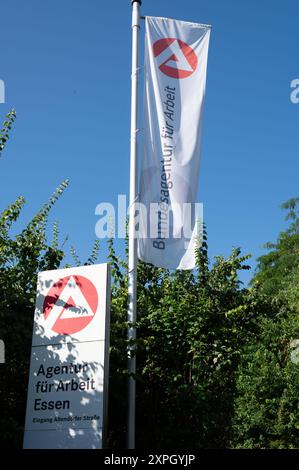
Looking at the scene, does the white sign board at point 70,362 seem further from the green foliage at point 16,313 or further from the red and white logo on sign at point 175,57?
the red and white logo on sign at point 175,57

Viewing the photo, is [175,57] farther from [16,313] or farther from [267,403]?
[267,403]

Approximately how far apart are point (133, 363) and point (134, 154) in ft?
10.1

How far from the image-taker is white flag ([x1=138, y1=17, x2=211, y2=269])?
341 inches

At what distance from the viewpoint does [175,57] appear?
953 centimetres

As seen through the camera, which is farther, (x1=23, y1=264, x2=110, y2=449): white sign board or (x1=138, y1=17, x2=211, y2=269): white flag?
(x1=138, y1=17, x2=211, y2=269): white flag

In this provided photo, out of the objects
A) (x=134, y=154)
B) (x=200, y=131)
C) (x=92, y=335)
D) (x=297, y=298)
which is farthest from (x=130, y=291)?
(x=297, y=298)

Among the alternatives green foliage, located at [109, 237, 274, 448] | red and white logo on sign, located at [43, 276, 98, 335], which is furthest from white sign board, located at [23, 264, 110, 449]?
green foliage, located at [109, 237, 274, 448]

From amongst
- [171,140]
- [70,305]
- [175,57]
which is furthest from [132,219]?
[175,57]

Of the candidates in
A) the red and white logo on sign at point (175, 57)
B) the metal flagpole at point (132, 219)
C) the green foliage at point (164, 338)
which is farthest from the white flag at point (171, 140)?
the green foliage at point (164, 338)

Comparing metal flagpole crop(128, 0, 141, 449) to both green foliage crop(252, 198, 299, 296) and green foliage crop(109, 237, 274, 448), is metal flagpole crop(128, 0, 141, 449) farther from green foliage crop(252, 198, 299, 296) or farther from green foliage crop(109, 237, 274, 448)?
green foliage crop(252, 198, 299, 296)

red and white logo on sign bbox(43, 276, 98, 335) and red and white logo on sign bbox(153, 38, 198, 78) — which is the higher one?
red and white logo on sign bbox(153, 38, 198, 78)

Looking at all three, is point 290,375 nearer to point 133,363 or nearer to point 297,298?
point 297,298

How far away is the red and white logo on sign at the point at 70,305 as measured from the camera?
7.12 meters

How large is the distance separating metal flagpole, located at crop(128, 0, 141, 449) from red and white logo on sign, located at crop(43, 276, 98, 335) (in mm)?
1267
